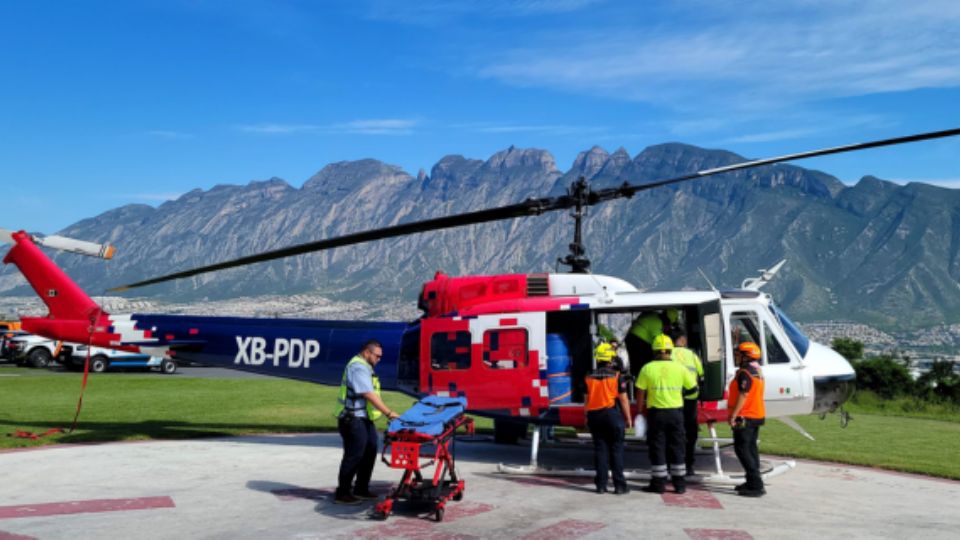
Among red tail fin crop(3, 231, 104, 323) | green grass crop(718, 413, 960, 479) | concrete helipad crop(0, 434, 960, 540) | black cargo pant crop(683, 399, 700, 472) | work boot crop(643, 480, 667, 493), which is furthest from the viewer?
red tail fin crop(3, 231, 104, 323)

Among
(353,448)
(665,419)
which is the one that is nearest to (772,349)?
(665,419)

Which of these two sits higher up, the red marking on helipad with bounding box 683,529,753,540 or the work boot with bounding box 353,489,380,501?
the work boot with bounding box 353,489,380,501

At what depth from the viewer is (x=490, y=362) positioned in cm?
1328

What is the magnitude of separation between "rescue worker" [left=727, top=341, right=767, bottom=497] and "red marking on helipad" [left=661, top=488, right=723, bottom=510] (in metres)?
0.52

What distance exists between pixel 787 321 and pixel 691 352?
2228 mm

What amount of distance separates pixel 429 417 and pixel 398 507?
116 centimetres

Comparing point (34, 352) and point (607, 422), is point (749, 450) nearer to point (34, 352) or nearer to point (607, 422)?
point (607, 422)

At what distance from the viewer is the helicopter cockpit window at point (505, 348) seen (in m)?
13.1

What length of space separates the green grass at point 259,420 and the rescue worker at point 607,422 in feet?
17.1

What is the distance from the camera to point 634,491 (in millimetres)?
11562

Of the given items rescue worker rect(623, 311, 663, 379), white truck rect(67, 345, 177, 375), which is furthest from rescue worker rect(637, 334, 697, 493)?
white truck rect(67, 345, 177, 375)

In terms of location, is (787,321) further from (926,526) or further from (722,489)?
(926,526)

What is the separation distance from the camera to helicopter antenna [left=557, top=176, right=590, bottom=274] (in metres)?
12.4

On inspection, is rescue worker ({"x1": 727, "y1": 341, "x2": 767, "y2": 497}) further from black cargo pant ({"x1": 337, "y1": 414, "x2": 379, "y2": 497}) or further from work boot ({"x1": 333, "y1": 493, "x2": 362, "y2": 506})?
work boot ({"x1": 333, "y1": 493, "x2": 362, "y2": 506})
